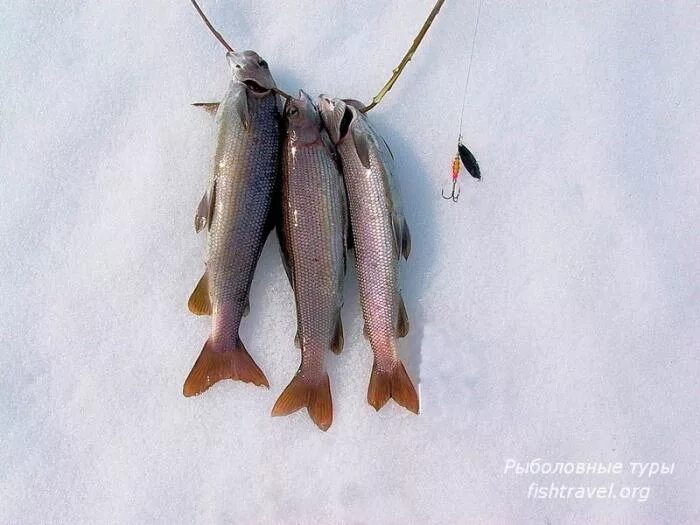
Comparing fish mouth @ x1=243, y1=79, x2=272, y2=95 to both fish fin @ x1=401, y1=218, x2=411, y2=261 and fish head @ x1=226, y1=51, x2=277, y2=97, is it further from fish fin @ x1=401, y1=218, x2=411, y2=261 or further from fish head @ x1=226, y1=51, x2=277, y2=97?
fish fin @ x1=401, y1=218, x2=411, y2=261

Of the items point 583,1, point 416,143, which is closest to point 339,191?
point 416,143

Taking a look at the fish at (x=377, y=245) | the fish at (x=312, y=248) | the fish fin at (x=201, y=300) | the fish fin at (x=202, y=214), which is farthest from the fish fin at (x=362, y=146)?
the fish fin at (x=201, y=300)

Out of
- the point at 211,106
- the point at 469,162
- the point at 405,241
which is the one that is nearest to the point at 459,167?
the point at 469,162

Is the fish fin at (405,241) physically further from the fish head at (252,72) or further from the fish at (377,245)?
the fish head at (252,72)

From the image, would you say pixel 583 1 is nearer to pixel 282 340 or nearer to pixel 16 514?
pixel 282 340

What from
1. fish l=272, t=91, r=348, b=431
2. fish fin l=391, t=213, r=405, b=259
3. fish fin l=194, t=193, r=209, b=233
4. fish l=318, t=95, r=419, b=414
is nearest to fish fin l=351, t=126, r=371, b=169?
fish l=318, t=95, r=419, b=414

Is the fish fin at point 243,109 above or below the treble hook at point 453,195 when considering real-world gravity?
above
